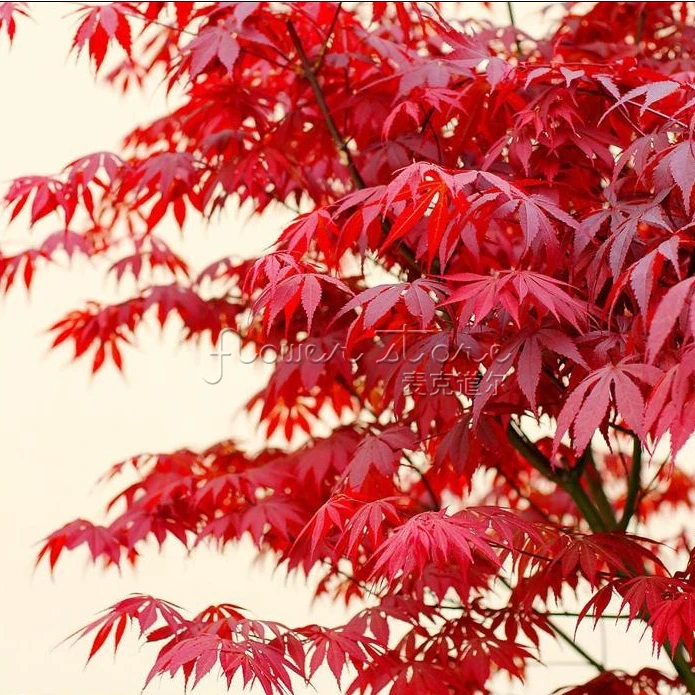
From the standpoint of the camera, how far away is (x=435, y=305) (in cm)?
129

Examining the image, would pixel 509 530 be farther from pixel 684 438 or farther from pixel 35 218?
pixel 35 218

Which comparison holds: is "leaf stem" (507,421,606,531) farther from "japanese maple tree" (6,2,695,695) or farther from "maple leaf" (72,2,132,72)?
"maple leaf" (72,2,132,72)

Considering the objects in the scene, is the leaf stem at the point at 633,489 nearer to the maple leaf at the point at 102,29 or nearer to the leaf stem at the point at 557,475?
the leaf stem at the point at 557,475

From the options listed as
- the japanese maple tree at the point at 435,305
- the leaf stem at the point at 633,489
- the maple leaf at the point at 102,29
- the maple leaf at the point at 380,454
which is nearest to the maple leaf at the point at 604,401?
the japanese maple tree at the point at 435,305

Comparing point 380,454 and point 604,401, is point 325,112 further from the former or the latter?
point 604,401

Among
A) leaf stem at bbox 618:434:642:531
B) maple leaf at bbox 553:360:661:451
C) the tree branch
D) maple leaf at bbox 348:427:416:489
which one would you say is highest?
the tree branch

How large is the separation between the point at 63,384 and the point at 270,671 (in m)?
2.56

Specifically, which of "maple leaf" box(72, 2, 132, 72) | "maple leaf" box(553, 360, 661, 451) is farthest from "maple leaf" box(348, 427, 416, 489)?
"maple leaf" box(72, 2, 132, 72)

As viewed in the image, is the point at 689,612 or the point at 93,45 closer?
the point at 689,612

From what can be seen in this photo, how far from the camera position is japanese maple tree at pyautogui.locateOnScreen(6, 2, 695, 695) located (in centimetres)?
121

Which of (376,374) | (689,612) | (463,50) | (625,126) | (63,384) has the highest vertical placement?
(63,384)

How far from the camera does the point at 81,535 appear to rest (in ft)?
5.72

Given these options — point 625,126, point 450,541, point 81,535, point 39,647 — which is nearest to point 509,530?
point 450,541

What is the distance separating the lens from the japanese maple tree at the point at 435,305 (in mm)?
1210
